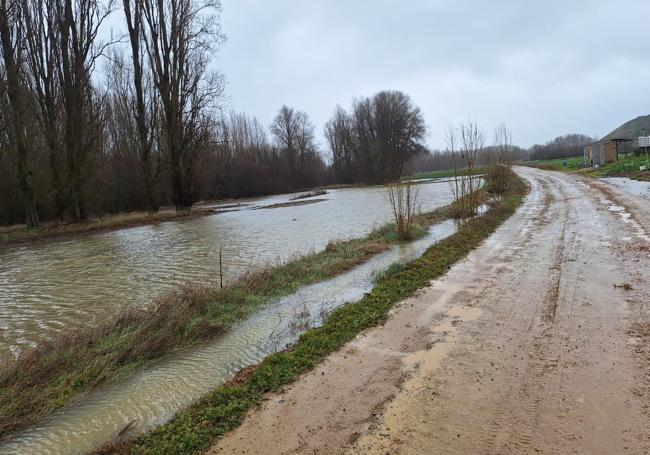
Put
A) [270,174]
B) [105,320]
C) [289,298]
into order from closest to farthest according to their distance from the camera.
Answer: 1. [105,320]
2. [289,298]
3. [270,174]

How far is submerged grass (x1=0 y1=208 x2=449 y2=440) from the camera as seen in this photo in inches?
168

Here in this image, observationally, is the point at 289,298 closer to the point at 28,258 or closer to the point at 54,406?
the point at 54,406

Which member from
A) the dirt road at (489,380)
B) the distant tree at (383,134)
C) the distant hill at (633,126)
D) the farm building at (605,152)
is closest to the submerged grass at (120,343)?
the dirt road at (489,380)

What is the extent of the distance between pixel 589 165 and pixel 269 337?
4698cm

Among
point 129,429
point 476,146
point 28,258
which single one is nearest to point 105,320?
point 129,429

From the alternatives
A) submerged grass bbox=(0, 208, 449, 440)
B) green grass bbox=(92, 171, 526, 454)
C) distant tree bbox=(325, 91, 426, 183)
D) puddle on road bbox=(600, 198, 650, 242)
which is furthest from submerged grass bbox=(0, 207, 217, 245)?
distant tree bbox=(325, 91, 426, 183)

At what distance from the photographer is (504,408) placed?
335 centimetres

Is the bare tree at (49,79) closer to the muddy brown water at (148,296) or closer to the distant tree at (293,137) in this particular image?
the muddy brown water at (148,296)

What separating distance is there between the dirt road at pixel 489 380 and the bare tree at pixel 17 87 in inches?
894

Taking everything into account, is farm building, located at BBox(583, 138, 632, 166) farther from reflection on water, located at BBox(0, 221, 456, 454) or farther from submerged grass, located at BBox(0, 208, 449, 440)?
reflection on water, located at BBox(0, 221, 456, 454)

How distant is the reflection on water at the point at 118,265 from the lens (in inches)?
303

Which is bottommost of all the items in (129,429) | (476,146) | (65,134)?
(129,429)

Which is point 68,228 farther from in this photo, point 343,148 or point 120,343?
point 343,148

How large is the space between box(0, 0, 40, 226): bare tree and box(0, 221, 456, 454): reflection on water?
20642 mm
